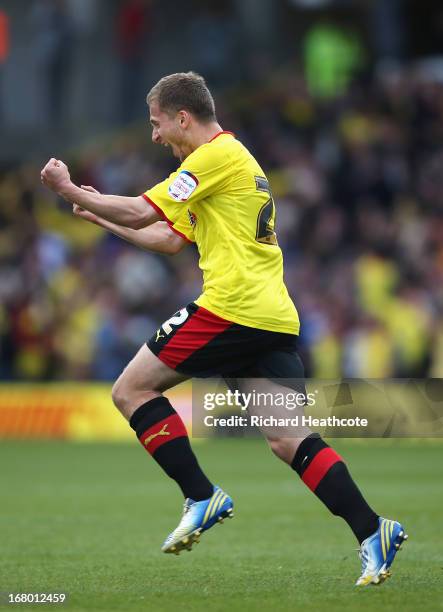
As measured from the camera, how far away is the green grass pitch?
21.2 ft

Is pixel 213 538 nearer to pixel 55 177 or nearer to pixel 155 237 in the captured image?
pixel 155 237

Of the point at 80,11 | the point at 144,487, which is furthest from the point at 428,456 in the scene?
the point at 80,11

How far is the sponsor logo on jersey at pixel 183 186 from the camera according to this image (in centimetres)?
663

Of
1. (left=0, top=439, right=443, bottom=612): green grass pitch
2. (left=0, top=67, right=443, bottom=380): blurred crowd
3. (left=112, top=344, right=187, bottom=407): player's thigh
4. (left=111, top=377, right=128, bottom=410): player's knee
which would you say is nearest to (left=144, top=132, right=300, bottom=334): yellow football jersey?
(left=112, top=344, right=187, bottom=407): player's thigh

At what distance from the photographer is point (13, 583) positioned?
6797mm

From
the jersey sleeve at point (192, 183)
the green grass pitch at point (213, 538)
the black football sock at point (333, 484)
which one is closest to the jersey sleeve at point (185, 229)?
the jersey sleeve at point (192, 183)

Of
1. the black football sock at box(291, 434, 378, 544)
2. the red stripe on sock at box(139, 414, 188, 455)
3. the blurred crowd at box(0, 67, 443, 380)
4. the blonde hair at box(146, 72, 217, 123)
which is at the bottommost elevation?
the blurred crowd at box(0, 67, 443, 380)

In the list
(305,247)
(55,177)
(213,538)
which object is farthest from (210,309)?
(305,247)

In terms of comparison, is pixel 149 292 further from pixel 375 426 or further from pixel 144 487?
pixel 375 426

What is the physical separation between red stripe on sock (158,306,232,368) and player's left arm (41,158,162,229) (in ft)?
1.85

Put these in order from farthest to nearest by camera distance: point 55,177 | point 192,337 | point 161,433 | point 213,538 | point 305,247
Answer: point 305,247
point 213,538
point 161,433
point 192,337
point 55,177

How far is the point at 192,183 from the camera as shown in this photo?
6633mm

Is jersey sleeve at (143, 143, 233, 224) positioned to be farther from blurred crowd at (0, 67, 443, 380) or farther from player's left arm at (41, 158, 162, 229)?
blurred crowd at (0, 67, 443, 380)

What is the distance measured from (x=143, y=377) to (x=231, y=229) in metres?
0.85
